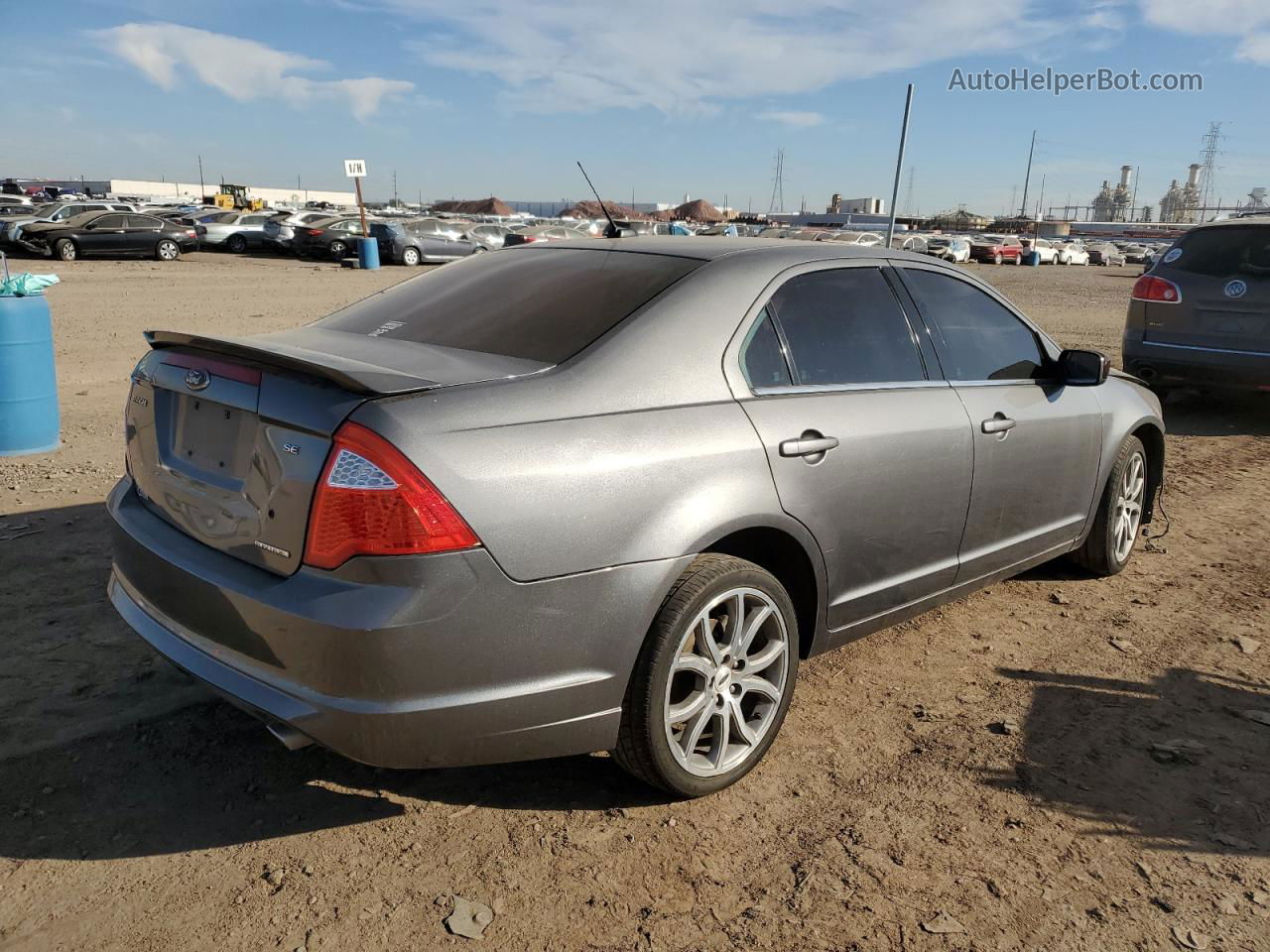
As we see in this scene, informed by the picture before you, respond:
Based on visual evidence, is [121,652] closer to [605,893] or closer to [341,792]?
[341,792]

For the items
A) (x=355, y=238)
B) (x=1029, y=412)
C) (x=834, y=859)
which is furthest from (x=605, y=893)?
(x=355, y=238)

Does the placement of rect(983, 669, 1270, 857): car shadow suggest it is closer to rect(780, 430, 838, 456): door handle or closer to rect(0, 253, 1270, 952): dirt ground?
rect(0, 253, 1270, 952): dirt ground

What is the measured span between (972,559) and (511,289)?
208cm

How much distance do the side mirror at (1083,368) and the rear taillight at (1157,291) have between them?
198 inches

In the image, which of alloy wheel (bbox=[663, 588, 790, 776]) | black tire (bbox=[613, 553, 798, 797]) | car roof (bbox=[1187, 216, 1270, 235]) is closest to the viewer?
black tire (bbox=[613, 553, 798, 797])

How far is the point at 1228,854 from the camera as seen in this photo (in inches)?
113

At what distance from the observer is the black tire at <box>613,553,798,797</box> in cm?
278

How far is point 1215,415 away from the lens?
9758 mm

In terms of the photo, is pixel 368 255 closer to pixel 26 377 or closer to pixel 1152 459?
pixel 26 377

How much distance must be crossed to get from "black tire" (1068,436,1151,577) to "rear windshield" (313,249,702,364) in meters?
2.70

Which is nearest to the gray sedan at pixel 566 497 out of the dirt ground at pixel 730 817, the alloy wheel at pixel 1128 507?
the dirt ground at pixel 730 817

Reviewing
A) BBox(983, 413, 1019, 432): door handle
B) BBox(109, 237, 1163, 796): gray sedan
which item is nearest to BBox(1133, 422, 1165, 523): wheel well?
BBox(983, 413, 1019, 432): door handle

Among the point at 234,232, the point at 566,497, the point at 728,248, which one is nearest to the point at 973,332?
the point at 728,248

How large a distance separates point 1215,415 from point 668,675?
895 centimetres
